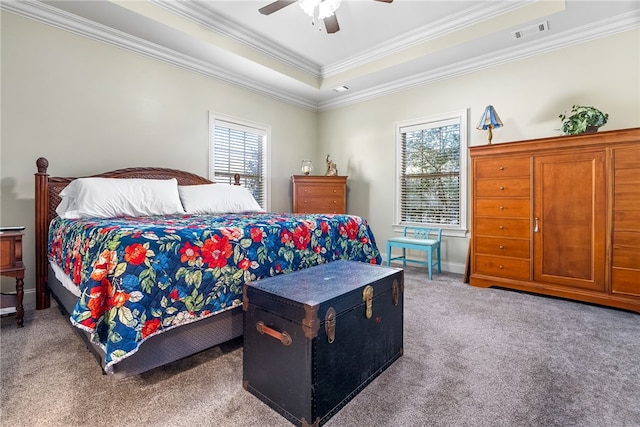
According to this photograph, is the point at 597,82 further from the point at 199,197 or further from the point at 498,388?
the point at 199,197

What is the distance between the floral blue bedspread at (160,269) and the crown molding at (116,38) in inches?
83.6

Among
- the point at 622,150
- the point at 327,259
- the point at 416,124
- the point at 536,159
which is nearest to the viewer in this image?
the point at 327,259

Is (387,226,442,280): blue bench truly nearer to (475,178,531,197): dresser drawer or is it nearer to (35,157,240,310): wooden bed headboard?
(475,178,531,197): dresser drawer

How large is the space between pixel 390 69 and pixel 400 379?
12.4 feet

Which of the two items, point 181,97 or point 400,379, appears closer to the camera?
point 400,379

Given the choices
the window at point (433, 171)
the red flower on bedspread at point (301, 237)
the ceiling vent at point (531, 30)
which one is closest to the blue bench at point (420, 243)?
the window at point (433, 171)

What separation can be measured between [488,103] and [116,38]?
425 cm

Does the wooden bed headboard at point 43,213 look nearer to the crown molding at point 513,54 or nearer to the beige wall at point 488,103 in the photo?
the beige wall at point 488,103

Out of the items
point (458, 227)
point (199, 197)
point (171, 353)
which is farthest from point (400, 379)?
point (458, 227)

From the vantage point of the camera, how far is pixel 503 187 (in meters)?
3.28

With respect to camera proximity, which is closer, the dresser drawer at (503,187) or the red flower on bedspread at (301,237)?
the red flower on bedspread at (301,237)

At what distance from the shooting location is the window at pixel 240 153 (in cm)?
423

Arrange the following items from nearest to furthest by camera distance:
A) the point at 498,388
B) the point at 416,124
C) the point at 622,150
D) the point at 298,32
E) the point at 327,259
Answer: the point at 498,388, the point at 327,259, the point at 622,150, the point at 298,32, the point at 416,124

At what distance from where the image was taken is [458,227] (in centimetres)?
412
